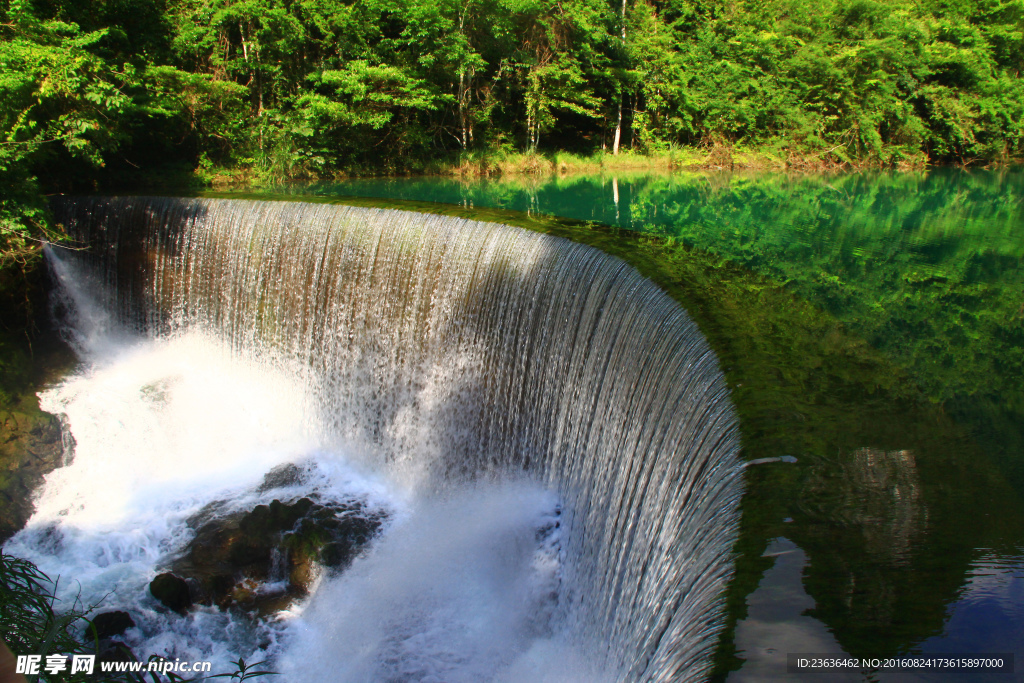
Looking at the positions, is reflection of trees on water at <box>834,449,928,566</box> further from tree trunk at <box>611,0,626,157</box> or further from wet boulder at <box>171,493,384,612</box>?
tree trunk at <box>611,0,626,157</box>

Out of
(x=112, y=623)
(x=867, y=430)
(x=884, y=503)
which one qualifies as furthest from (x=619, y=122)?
(x=884, y=503)

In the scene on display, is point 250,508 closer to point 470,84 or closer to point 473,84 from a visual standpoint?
point 470,84

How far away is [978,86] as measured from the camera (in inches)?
835

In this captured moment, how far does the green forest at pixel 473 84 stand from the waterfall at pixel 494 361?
1926mm

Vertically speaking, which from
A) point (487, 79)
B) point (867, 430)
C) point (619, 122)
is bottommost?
point (867, 430)

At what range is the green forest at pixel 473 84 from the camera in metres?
9.83

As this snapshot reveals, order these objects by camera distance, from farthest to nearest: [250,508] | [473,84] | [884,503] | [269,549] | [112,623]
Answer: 1. [473,84]
2. [250,508]
3. [269,549]
4. [112,623]
5. [884,503]

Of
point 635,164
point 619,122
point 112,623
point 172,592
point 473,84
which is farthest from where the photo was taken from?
point 619,122

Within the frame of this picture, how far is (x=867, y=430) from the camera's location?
371 centimetres

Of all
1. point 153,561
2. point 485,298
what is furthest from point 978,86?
point 153,561

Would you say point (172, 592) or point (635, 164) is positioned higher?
point (635, 164)

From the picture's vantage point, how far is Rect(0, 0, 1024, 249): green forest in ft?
32.2

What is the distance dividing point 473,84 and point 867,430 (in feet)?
51.2

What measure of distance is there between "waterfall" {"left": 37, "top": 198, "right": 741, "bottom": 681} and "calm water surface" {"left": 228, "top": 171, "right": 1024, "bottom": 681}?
0.21m
